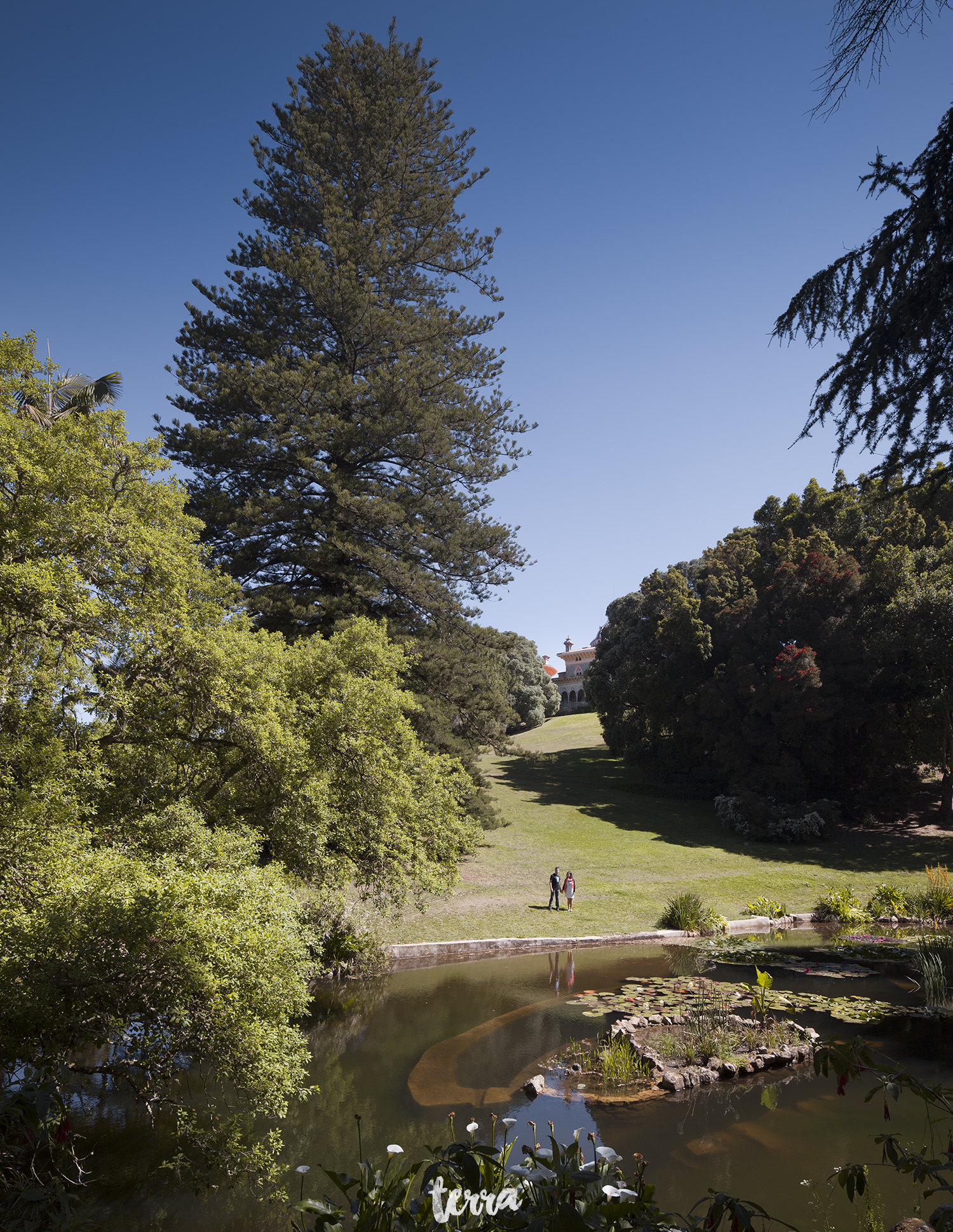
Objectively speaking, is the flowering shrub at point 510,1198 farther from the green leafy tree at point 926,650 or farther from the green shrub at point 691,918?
the green leafy tree at point 926,650

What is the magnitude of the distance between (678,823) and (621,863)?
23.7 ft

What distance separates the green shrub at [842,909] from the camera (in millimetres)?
17109

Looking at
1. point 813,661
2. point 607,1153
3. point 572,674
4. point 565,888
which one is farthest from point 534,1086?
point 572,674

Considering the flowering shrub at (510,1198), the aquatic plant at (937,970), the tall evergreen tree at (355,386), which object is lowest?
the aquatic plant at (937,970)

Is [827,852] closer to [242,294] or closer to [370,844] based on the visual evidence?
[370,844]

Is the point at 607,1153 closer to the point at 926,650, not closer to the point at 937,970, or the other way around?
the point at 937,970

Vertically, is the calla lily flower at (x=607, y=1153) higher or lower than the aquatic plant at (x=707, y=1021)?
higher

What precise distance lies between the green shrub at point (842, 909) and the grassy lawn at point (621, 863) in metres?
2.09

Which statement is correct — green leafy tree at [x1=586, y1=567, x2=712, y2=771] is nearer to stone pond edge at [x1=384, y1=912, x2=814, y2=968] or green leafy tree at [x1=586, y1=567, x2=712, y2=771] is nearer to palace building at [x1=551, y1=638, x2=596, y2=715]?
stone pond edge at [x1=384, y1=912, x2=814, y2=968]

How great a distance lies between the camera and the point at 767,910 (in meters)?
18.0

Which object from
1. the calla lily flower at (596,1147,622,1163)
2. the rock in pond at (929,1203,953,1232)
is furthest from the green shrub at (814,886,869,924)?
the rock in pond at (929,1203,953,1232)

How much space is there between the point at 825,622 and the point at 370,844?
84.0ft

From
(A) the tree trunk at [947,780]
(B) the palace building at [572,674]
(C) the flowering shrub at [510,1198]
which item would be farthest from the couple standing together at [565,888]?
(B) the palace building at [572,674]

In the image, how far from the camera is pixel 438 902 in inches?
739
